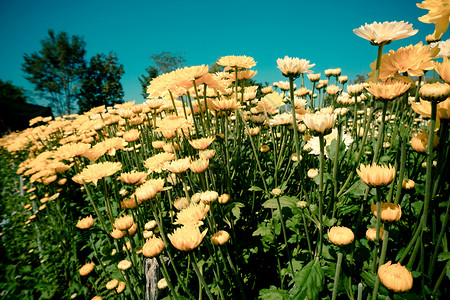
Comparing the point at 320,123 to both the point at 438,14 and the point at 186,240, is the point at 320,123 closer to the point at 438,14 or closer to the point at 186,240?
the point at 438,14

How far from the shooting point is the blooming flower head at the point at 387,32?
974mm

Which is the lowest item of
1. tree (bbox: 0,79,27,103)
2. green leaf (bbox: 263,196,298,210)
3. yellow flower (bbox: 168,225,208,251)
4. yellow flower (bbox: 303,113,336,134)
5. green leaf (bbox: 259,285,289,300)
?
green leaf (bbox: 259,285,289,300)

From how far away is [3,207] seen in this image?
4.55 metres

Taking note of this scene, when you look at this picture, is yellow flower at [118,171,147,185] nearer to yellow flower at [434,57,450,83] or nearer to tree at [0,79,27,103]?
yellow flower at [434,57,450,83]

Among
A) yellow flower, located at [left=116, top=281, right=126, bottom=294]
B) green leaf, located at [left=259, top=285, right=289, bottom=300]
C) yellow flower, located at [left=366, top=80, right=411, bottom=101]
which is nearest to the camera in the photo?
yellow flower, located at [left=366, top=80, right=411, bottom=101]

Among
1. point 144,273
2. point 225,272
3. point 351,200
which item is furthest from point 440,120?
point 144,273

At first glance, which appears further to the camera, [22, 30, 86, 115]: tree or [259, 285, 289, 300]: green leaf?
[22, 30, 86, 115]: tree

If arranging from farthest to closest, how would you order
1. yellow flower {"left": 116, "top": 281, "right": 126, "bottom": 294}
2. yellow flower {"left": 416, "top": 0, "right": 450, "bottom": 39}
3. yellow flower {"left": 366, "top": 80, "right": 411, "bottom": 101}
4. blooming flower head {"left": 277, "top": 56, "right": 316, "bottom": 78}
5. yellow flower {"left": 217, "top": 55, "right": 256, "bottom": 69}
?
yellow flower {"left": 217, "top": 55, "right": 256, "bottom": 69} < yellow flower {"left": 116, "top": 281, "right": 126, "bottom": 294} < blooming flower head {"left": 277, "top": 56, "right": 316, "bottom": 78} < yellow flower {"left": 366, "top": 80, "right": 411, "bottom": 101} < yellow flower {"left": 416, "top": 0, "right": 450, "bottom": 39}

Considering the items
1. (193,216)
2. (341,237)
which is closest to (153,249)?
(193,216)

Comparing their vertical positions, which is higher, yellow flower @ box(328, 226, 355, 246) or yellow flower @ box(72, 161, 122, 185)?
yellow flower @ box(72, 161, 122, 185)

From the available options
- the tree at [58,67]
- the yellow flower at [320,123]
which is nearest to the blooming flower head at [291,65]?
the yellow flower at [320,123]

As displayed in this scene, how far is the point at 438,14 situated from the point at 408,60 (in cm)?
30

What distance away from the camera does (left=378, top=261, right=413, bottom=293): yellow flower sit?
0.70 metres

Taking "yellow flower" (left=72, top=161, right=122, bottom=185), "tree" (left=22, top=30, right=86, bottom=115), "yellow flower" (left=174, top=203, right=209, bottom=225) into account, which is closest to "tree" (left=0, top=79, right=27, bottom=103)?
"tree" (left=22, top=30, right=86, bottom=115)
